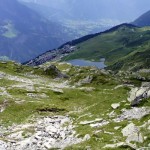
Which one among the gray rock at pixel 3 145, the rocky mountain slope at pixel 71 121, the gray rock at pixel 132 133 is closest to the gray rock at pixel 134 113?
the rocky mountain slope at pixel 71 121

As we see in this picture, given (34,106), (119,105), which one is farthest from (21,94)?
(119,105)

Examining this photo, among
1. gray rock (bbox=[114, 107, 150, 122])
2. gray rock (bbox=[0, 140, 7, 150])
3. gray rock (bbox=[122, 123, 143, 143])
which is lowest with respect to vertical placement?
gray rock (bbox=[0, 140, 7, 150])

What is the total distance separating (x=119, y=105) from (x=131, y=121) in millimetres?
11703

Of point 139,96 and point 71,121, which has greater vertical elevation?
point 139,96

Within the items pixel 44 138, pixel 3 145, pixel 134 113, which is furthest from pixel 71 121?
pixel 3 145

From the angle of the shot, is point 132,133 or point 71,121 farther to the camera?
point 71,121

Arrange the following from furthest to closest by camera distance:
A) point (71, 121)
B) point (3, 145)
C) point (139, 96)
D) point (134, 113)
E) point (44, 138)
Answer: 1. point (139, 96)
2. point (71, 121)
3. point (134, 113)
4. point (44, 138)
5. point (3, 145)

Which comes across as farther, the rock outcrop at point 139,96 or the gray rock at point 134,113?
the rock outcrop at point 139,96

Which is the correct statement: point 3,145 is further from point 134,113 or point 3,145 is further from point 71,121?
point 134,113

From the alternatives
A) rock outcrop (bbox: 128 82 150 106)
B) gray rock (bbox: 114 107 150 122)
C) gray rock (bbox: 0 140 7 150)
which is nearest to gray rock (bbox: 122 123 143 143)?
→ gray rock (bbox: 114 107 150 122)

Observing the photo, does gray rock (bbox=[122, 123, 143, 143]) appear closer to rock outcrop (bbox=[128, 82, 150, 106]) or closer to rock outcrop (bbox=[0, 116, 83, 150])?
rock outcrop (bbox=[0, 116, 83, 150])

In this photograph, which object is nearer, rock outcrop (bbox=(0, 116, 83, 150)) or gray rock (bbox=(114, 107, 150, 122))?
rock outcrop (bbox=(0, 116, 83, 150))

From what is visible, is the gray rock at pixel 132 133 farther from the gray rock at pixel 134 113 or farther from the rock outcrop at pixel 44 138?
the gray rock at pixel 134 113

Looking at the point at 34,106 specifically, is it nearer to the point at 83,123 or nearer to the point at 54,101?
the point at 54,101
